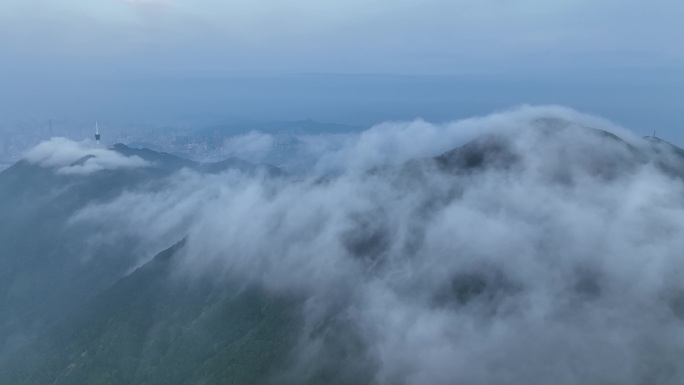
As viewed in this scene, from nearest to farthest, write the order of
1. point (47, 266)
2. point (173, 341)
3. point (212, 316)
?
point (173, 341) → point (212, 316) → point (47, 266)

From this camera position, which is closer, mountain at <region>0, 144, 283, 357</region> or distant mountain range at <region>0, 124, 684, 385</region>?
distant mountain range at <region>0, 124, 684, 385</region>

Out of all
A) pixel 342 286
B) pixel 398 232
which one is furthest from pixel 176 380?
pixel 398 232

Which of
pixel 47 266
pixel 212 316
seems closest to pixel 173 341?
pixel 212 316

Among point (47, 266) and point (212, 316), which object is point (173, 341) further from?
point (47, 266)

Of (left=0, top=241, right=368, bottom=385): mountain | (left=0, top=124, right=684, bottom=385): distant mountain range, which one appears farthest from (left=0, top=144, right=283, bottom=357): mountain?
(left=0, top=241, right=368, bottom=385): mountain

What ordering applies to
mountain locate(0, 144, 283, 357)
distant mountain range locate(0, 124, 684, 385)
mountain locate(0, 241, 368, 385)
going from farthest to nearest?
mountain locate(0, 144, 283, 357)
distant mountain range locate(0, 124, 684, 385)
mountain locate(0, 241, 368, 385)

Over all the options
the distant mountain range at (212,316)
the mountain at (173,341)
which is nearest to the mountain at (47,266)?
the distant mountain range at (212,316)

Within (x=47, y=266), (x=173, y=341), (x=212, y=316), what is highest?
(x=212, y=316)

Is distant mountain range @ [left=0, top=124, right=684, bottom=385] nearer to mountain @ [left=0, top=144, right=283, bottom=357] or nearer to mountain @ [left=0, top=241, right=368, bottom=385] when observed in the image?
mountain @ [left=0, top=241, right=368, bottom=385]

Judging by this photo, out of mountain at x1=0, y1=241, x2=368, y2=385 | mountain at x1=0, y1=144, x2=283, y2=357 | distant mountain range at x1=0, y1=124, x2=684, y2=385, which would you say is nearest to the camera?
mountain at x1=0, y1=241, x2=368, y2=385

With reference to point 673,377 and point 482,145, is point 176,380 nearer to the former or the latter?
point 673,377

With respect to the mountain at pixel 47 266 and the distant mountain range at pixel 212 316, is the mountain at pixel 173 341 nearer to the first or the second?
the distant mountain range at pixel 212 316

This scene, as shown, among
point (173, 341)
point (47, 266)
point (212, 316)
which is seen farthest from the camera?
point (47, 266)
